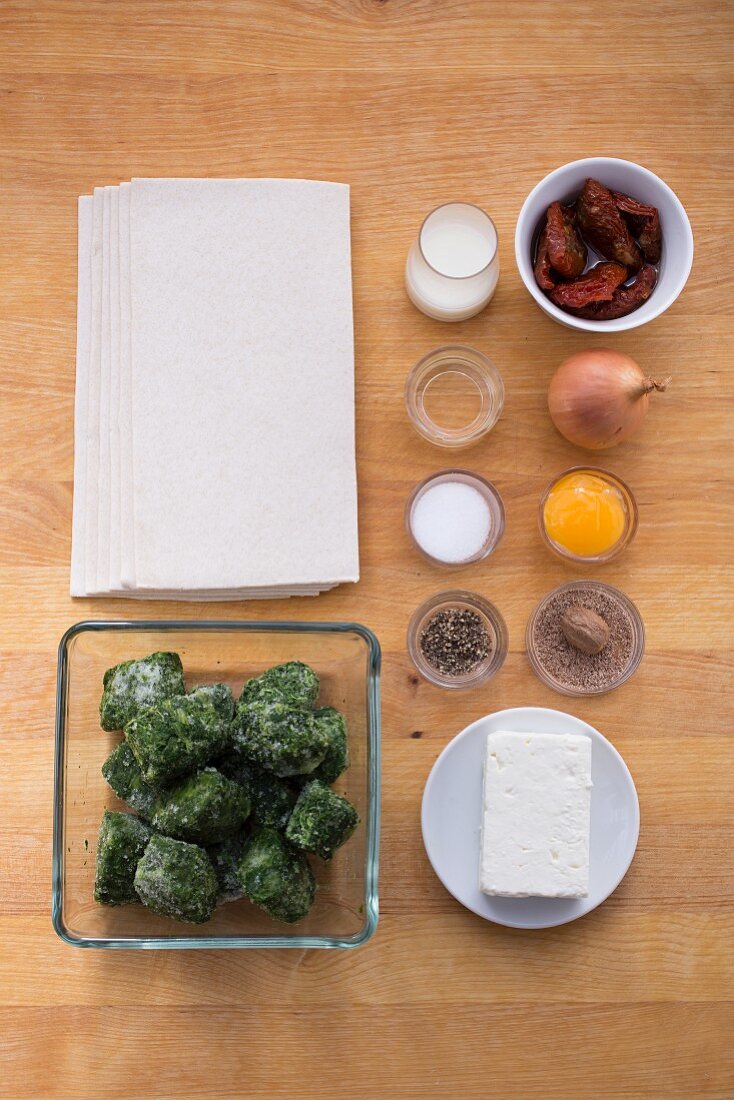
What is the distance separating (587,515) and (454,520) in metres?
0.18

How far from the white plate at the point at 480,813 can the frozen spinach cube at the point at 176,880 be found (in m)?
0.34

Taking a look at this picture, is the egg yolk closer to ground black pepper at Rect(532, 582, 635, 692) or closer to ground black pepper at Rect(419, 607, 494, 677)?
ground black pepper at Rect(532, 582, 635, 692)

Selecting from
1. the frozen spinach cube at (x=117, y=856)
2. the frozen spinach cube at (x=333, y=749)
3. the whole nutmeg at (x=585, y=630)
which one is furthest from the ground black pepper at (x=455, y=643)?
the frozen spinach cube at (x=117, y=856)

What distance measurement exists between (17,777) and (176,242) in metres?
0.79

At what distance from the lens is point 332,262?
1.28m

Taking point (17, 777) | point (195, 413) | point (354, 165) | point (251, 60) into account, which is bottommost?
point (17, 777)

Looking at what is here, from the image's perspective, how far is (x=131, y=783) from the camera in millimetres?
1062

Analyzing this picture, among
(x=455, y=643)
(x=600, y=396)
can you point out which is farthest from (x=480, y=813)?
(x=600, y=396)

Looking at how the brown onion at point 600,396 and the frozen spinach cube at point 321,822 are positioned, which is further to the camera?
the brown onion at point 600,396

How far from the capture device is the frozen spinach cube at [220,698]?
1061mm

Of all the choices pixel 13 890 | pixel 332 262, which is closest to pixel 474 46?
pixel 332 262

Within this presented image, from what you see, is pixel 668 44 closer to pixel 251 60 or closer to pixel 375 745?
pixel 251 60

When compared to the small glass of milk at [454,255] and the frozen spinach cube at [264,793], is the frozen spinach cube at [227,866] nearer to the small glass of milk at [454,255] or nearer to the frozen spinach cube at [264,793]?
the frozen spinach cube at [264,793]

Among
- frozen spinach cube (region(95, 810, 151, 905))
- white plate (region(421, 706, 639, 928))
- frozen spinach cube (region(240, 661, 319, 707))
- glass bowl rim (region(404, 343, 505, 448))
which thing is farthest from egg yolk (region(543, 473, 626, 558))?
frozen spinach cube (region(95, 810, 151, 905))
